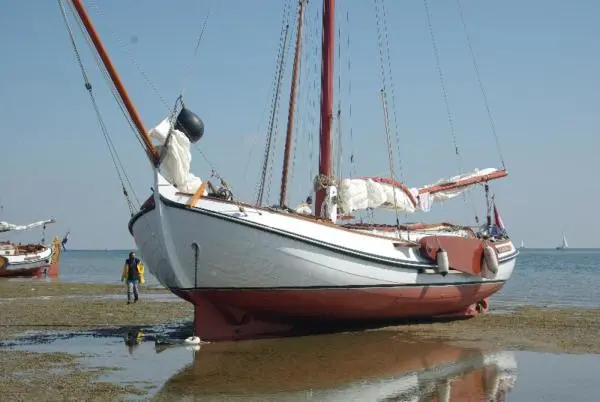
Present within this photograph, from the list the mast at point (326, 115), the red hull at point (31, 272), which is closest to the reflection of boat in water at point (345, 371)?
the mast at point (326, 115)

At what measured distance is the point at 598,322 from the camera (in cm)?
1930

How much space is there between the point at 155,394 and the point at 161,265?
5589 mm

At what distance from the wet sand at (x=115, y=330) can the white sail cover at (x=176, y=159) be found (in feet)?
12.7

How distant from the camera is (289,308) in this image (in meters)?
15.0

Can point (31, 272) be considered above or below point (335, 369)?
above

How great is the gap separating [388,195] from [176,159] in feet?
27.1

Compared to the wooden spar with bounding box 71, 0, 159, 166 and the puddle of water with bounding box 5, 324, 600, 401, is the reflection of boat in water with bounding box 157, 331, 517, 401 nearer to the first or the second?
the puddle of water with bounding box 5, 324, 600, 401

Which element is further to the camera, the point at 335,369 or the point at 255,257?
the point at 255,257

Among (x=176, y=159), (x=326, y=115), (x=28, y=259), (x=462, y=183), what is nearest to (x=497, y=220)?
(x=462, y=183)

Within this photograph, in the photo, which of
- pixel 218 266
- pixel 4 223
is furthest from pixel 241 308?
pixel 4 223

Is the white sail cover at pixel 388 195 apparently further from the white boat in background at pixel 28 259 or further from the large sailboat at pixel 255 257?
the white boat in background at pixel 28 259

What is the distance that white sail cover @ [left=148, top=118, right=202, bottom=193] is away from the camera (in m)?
14.5

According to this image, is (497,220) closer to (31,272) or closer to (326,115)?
(326,115)

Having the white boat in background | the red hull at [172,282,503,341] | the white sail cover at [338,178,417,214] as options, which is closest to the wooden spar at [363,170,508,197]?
the white sail cover at [338,178,417,214]
